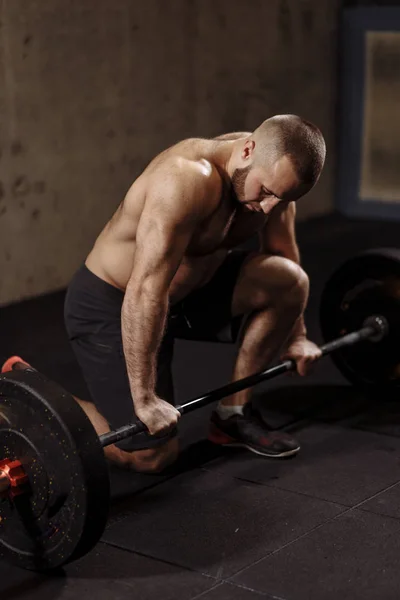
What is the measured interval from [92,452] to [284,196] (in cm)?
71

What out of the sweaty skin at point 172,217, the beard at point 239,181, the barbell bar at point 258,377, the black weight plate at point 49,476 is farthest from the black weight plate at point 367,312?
the black weight plate at point 49,476

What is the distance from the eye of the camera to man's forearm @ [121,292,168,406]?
7.63 feet

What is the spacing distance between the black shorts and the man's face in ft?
1.37

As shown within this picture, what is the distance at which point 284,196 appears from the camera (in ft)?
7.64

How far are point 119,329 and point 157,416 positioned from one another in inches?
19.2

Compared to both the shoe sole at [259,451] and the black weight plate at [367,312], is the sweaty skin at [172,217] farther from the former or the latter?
the black weight plate at [367,312]

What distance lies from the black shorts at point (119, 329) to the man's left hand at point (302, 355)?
0.52 ft

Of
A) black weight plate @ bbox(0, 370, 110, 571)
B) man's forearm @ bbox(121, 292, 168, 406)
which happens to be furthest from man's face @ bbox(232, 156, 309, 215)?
black weight plate @ bbox(0, 370, 110, 571)

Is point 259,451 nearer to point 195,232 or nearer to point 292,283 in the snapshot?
point 292,283

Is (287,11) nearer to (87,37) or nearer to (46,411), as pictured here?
(87,37)

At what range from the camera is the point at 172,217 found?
2311 mm

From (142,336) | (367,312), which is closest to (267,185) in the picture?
(142,336)

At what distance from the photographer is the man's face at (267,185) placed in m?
2.29

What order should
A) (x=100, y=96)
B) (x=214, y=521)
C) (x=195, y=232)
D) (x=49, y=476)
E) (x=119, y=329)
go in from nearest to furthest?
(x=49, y=476)
(x=214, y=521)
(x=195, y=232)
(x=119, y=329)
(x=100, y=96)
